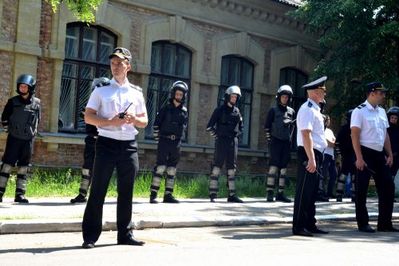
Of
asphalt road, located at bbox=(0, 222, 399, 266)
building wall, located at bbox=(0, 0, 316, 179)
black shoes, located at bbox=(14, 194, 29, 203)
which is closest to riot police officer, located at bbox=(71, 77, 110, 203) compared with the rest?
black shoes, located at bbox=(14, 194, 29, 203)

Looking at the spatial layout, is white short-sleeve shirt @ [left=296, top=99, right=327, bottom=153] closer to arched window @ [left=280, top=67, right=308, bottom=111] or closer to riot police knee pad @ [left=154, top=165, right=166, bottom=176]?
riot police knee pad @ [left=154, top=165, right=166, bottom=176]

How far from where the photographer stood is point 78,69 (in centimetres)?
1722

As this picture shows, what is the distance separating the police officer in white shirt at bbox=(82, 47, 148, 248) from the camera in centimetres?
762

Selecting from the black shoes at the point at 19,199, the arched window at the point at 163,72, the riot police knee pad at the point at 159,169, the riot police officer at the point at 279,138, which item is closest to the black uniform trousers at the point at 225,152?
the riot police officer at the point at 279,138

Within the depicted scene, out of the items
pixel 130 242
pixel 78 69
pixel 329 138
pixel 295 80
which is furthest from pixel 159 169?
pixel 295 80

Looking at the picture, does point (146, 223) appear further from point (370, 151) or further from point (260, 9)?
point (260, 9)

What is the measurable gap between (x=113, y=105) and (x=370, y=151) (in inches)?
174

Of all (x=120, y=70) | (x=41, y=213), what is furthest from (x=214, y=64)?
(x=120, y=70)

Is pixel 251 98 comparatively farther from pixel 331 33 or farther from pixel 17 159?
pixel 17 159

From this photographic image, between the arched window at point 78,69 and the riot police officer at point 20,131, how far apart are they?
4896 millimetres

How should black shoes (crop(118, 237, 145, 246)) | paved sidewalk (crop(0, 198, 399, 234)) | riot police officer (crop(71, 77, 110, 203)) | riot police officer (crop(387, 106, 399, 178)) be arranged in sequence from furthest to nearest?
riot police officer (crop(387, 106, 399, 178))
riot police officer (crop(71, 77, 110, 203))
paved sidewalk (crop(0, 198, 399, 234))
black shoes (crop(118, 237, 145, 246))

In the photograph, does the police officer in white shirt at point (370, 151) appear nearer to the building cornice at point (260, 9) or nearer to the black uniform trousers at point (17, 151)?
the black uniform trousers at point (17, 151)

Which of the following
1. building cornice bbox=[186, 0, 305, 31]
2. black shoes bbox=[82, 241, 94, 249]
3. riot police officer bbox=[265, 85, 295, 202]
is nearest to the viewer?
black shoes bbox=[82, 241, 94, 249]

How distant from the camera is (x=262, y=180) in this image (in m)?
20.7
